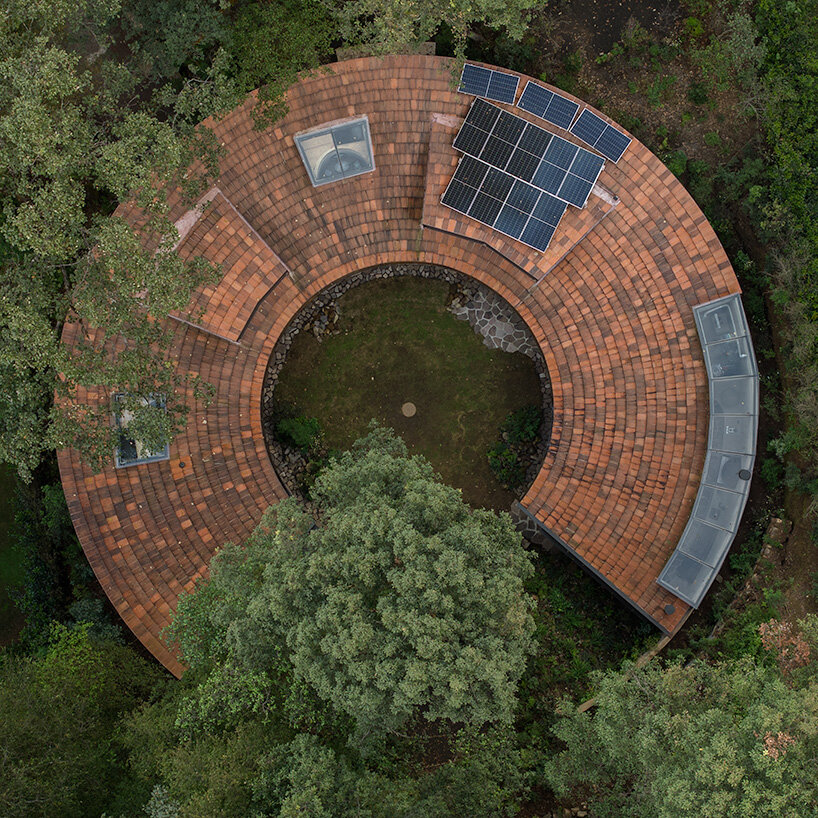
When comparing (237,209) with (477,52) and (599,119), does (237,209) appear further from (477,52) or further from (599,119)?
(599,119)

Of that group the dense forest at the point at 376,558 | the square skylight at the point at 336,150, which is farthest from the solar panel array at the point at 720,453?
the square skylight at the point at 336,150

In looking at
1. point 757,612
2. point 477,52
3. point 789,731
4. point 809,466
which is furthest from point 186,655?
point 477,52

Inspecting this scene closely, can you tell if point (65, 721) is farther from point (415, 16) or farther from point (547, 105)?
point (547, 105)

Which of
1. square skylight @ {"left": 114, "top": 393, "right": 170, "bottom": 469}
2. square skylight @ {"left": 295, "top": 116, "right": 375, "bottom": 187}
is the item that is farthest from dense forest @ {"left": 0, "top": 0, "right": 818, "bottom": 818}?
square skylight @ {"left": 295, "top": 116, "right": 375, "bottom": 187}

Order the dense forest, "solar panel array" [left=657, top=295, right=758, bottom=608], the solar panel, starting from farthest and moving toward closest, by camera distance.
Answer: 1. the solar panel
2. "solar panel array" [left=657, top=295, right=758, bottom=608]
3. the dense forest

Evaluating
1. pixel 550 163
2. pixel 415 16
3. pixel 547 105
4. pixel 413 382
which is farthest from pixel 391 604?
pixel 547 105

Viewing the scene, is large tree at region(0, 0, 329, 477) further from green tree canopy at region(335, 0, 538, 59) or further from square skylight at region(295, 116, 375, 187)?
green tree canopy at region(335, 0, 538, 59)
